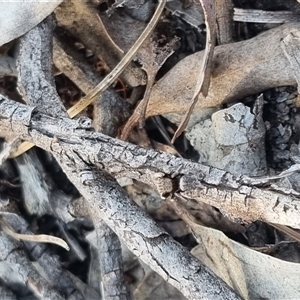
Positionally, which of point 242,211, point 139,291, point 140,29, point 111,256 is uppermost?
point 140,29

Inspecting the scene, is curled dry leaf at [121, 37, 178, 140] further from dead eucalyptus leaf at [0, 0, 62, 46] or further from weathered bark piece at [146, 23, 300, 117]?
dead eucalyptus leaf at [0, 0, 62, 46]

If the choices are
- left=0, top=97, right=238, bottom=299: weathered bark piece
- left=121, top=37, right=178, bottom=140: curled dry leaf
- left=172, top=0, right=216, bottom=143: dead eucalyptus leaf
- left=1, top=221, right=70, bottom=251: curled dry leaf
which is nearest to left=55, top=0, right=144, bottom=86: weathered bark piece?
left=121, top=37, right=178, bottom=140: curled dry leaf

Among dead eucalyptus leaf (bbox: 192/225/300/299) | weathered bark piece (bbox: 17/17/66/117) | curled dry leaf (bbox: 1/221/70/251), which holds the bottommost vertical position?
dead eucalyptus leaf (bbox: 192/225/300/299)

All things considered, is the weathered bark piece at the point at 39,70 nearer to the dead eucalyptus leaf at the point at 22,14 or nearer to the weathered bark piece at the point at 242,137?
the dead eucalyptus leaf at the point at 22,14

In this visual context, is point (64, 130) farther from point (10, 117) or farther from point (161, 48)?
point (161, 48)

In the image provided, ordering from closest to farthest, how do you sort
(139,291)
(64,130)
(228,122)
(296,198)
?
(296,198) < (64,130) < (228,122) < (139,291)

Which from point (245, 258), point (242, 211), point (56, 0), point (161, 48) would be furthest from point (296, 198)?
point (56, 0)

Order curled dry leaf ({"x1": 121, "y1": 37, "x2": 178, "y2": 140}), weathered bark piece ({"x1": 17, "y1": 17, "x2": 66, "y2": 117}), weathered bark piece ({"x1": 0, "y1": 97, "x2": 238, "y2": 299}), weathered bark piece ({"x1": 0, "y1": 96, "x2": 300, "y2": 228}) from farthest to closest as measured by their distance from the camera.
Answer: curled dry leaf ({"x1": 121, "y1": 37, "x2": 178, "y2": 140}), weathered bark piece ({"x1": 17, "y1": 17, "x2": 66, "y2": 117}), weathered bark piece ({"x1": 0, "y1": 97, "x2": 238, "y2": 299}), weathered bark piece ({"x1": 0, "y1": 96, "x2": 300, "y2": 228})
